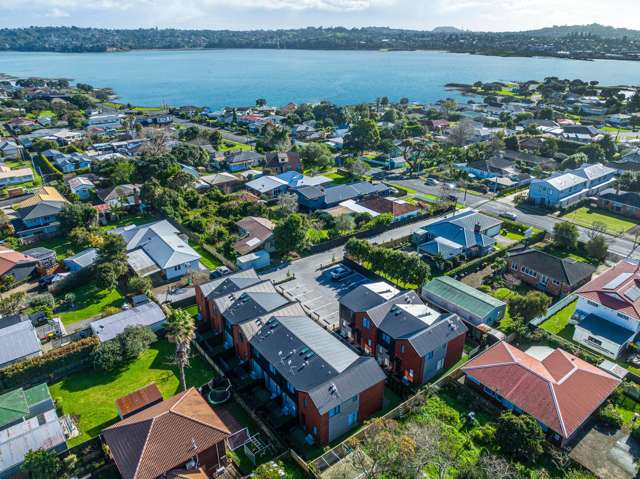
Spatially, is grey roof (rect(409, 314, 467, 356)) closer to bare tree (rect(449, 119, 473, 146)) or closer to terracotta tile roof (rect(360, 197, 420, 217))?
terracotta tile roof (rect(360, 197, 420, 217))

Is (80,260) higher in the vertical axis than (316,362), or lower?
lower

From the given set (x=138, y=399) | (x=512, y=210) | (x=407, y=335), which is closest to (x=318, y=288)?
(x=407, y=335)

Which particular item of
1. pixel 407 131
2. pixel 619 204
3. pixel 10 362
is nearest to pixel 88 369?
pixel 10 362

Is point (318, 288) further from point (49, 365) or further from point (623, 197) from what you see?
point (623, 197)

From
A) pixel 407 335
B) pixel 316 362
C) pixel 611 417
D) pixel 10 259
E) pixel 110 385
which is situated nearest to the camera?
pixel 611 417

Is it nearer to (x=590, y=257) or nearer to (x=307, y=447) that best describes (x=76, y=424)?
(x=307, y=447)

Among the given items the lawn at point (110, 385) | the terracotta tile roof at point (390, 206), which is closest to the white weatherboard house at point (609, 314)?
the terracotta tile roof at point (390, 206)
